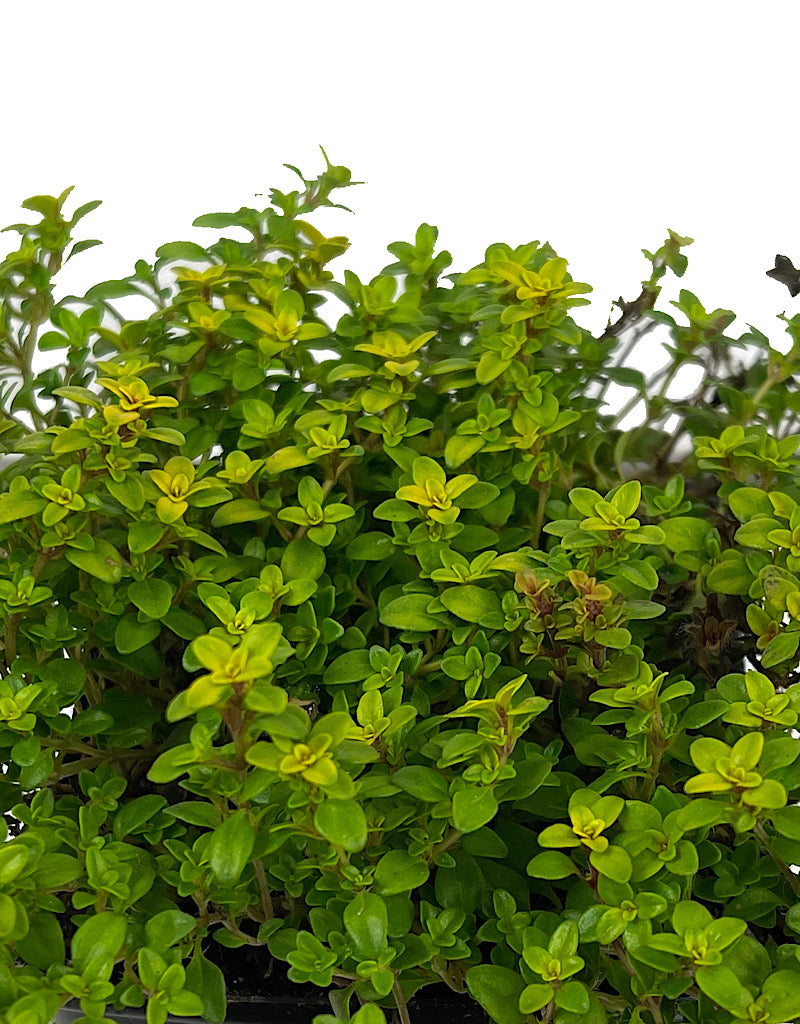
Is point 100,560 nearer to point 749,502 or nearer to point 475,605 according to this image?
point 475,605

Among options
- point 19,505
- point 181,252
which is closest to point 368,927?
point 19,505

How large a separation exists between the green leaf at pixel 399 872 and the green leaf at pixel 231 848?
10 centimetres

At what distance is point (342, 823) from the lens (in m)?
0.70

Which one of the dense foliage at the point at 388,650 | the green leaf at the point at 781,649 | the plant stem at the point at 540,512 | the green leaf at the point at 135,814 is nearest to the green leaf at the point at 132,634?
the dense foliage at the point at 388,650

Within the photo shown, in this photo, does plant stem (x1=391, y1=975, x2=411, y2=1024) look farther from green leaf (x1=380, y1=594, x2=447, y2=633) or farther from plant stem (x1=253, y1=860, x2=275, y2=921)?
green leaf (x1=380, y1=594, x2=447, y2=633)

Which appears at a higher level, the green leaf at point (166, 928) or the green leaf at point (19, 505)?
the green leaf at point (19, 505)

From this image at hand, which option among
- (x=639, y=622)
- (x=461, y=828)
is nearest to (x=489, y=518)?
(x=639, y=622)

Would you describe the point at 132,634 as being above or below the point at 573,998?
above

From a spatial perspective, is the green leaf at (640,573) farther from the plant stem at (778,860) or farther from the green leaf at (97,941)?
the green leaf at (97,941)

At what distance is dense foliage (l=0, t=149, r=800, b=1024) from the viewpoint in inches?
29.6

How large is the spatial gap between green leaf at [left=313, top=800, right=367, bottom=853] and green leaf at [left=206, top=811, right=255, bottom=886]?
1.8 inches

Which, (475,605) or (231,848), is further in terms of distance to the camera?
(475,605)

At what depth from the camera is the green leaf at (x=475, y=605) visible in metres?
0.86

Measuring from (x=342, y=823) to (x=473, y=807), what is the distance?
95 millimetres
